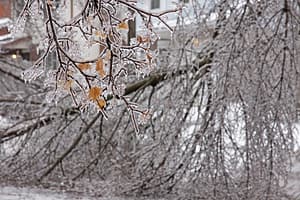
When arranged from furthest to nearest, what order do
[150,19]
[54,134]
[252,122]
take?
[54,134]
[252,122]
[150,19]

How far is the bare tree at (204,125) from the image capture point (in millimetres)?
5883

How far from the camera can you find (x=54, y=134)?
297 inches

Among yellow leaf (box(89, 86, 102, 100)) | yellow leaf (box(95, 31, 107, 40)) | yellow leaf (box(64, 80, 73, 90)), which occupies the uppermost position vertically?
yellow leaf (box(95, 31, 107, 40))

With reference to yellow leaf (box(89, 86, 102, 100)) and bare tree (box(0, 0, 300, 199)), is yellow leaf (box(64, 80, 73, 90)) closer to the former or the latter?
yellow leaf (box(89, 86, 102, 100))

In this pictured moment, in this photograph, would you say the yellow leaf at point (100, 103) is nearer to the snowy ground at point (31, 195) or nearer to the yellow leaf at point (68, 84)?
the yellow leaf at point (68, 84)

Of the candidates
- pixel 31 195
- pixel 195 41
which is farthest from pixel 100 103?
pixel 195 41

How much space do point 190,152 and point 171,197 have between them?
455mm

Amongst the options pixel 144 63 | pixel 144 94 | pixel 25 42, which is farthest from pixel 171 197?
pixel 25 42

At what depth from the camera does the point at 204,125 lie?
6195 mm

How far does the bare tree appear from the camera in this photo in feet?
19.3

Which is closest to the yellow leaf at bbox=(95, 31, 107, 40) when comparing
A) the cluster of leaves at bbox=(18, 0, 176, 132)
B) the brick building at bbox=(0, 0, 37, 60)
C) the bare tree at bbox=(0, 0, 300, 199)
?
the cluster of leaves at bbox=(18, 0, 176, 132)

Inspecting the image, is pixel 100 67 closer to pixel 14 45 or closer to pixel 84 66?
pixel 84 66

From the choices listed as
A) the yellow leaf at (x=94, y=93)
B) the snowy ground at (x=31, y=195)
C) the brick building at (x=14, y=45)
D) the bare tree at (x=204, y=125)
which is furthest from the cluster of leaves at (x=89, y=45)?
the brick building at (x=14, y=45)

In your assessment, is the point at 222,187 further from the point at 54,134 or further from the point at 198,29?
the point at 54,134
